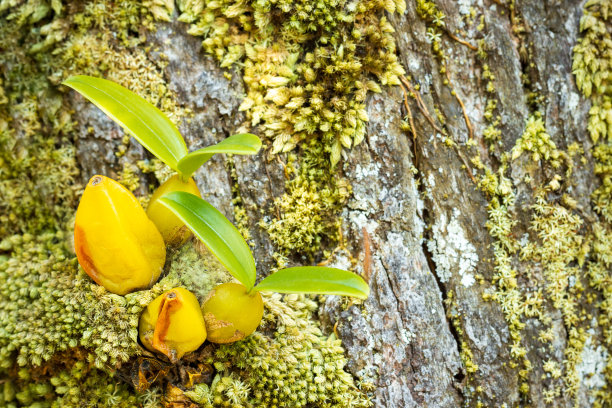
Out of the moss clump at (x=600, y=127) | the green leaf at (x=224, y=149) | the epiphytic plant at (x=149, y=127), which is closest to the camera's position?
the green leaf at (x=224, y=149)

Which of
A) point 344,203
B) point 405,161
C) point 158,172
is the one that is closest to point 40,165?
point 158,172

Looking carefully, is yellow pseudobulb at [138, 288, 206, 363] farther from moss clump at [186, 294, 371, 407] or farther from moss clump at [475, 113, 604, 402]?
moss clump at [475, 113, 604, 402]

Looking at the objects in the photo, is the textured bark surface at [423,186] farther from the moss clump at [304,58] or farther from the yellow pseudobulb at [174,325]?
the yellow pseudobulb at [174,325]

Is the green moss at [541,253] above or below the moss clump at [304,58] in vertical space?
below

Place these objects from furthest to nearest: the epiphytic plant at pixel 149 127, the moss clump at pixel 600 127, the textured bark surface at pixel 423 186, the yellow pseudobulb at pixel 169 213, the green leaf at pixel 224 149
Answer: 1. the moss clump at pixel 600 127
2. the textured bark surface at pixel 423 186
3. the yellow pseudobulb at pixel 169 213
4. the epiphytic plant at pixel 149 127
5. the green leaf at pixel 224 149

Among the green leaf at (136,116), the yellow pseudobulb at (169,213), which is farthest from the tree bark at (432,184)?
the green leaf at (136,116)

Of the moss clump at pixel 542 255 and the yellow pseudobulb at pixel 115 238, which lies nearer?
the yellow pseudobulb at pixel 115 238

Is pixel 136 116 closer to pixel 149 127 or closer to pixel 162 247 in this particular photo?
pixel 149 127

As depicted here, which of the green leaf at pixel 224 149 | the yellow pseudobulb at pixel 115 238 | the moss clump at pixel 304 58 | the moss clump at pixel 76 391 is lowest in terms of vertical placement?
the moss clump at pixel 76 391
